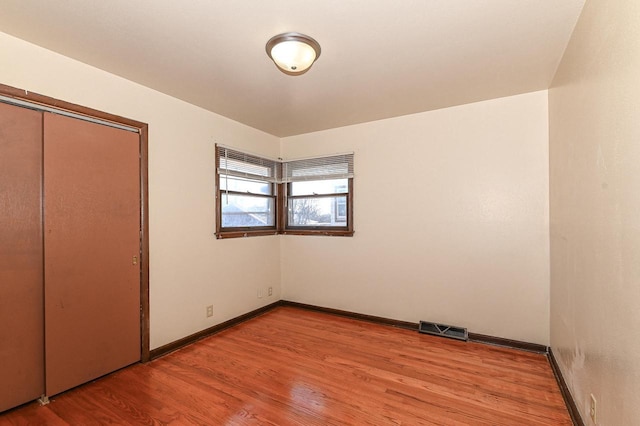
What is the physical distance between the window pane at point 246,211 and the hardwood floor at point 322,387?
137 centimetres

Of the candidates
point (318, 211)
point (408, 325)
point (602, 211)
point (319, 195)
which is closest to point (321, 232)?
point (318, 211)

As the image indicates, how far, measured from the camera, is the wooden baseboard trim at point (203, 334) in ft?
9.00

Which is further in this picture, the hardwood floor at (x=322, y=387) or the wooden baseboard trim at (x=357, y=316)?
the wooden baseboard trim at (x=357, y=316)

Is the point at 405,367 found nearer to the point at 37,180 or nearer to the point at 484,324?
the point at 484,324

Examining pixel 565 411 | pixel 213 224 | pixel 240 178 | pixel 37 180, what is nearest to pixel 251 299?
pixel 213 224

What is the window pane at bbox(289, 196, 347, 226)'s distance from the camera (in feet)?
12.8

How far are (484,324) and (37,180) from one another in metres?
4.01

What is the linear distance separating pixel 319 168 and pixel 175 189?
1849 mm

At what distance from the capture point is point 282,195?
4348mm

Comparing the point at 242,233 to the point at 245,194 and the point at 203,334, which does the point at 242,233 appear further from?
the point at 203,334

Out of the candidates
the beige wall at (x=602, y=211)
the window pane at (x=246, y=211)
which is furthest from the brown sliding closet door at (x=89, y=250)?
the beige wall at (x=602, y=211)

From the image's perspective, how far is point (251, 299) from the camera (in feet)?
12.6

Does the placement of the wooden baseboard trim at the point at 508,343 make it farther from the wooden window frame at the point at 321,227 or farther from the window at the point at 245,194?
the window at the point at 245,194

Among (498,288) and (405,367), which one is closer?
(405,367)
